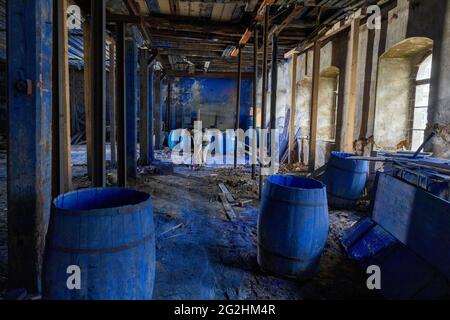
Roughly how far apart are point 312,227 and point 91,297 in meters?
1.75

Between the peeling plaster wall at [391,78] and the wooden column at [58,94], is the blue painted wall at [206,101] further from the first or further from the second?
the wooden column at [58,94]

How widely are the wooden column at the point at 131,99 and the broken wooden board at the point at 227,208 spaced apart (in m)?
2.42

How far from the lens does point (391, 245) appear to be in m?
2.75


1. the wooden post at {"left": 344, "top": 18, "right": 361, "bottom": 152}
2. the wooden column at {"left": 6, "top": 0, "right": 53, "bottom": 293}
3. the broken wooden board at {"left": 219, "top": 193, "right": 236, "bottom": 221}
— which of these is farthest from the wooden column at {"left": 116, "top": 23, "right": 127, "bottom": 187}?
the wooden post at {"left": 344, "top": 18, "right": 361, "bottom": 152}

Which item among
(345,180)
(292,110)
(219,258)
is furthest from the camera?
(292,110)

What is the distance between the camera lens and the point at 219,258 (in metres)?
3.08

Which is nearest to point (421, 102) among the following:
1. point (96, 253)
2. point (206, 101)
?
point (96, 253)

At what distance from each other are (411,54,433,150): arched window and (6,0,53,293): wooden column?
5647mm

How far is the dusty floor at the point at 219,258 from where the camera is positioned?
2.49m

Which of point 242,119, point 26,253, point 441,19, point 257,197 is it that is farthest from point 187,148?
point 26,253

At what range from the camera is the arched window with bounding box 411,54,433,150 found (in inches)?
207

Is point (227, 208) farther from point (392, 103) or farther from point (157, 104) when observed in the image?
point (157, 104)

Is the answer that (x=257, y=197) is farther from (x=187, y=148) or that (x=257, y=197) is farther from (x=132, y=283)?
(x=187, y=148)

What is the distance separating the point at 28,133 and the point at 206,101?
13.8m
